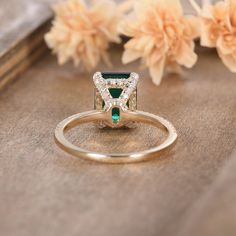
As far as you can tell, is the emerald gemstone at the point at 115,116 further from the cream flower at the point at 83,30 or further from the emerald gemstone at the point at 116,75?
the cream flower at the point at 83,30

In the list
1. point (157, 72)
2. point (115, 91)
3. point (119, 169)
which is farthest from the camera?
point (157, 72)

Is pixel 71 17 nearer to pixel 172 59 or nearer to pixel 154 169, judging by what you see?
pixel 172 59

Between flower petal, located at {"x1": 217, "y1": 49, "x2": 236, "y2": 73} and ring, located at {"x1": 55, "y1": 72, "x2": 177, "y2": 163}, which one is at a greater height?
ring, located at {"x1": 55, "y1": 72, "x2": 177, "y2": 163}

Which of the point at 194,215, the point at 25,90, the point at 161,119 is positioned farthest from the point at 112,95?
the point at 194,215

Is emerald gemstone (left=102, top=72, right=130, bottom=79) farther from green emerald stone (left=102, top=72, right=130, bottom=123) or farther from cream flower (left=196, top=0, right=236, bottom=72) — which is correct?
cream flower (left=196, top=0, right=236, bottom=72)

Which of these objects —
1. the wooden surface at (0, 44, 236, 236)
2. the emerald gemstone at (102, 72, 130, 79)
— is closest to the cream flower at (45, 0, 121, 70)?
the wooden surface at (0, 44, 236, 236)

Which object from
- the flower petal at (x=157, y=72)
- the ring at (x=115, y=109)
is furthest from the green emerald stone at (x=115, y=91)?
the flower petal at (x=157, y=72)

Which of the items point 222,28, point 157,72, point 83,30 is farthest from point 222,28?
point 83,30

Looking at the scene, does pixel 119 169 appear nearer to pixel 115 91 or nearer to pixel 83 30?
pixel 115 91
